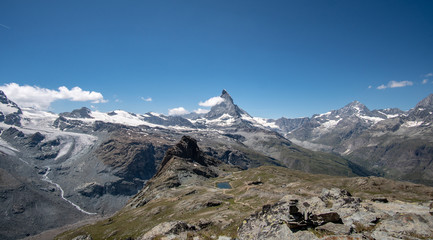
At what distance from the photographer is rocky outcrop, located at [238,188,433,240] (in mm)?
24219

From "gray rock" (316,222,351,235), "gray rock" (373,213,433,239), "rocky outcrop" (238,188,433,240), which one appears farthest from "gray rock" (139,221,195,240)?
"gray rock" (373,213,433,239)

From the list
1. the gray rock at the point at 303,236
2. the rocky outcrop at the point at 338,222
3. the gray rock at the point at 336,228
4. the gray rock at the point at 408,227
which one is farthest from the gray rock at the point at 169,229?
the gray rock at the point at 408,227

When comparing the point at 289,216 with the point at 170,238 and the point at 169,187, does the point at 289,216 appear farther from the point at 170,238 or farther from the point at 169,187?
the point at 169,187

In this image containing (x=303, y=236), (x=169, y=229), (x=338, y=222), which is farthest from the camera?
(x=169, y=229)

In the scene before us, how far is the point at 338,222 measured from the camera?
2922 cm

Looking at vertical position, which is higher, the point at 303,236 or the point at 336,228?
the point at 336,228

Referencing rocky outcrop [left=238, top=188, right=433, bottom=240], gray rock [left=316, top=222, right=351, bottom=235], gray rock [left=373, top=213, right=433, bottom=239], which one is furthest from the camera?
gray rock [left=316, top=222, right=351, bottom=235]

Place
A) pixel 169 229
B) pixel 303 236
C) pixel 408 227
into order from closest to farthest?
pixel 408 227, pixel 303 236, pixel 169 229

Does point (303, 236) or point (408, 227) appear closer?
point (408, 227)

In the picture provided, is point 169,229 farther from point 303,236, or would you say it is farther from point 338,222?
point 338,222

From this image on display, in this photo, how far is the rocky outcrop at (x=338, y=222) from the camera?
24.2 metres

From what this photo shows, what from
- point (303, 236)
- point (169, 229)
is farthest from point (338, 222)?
point (169, 229)

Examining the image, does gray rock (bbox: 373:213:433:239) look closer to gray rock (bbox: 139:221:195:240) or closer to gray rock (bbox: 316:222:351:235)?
gray rock (bbox: 316:222:351:235)

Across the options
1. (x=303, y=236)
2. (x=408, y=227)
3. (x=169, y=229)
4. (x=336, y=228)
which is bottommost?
(x=169, y=229)
